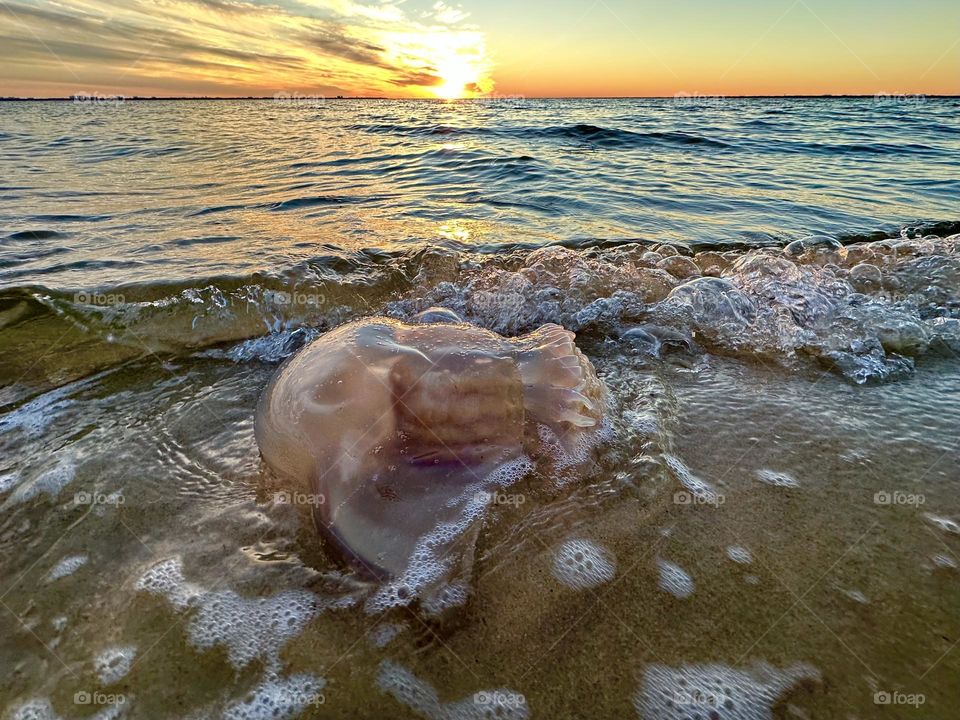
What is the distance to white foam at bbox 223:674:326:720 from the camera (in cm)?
126

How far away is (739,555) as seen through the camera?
165 centimetres

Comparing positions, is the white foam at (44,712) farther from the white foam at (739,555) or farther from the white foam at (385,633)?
the white foam at (739,555)

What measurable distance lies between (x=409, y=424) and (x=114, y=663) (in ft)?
3.19

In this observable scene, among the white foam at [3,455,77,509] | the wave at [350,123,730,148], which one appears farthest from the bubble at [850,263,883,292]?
the wave at [350,123,730,148]

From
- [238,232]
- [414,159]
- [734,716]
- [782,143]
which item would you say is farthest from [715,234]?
[782,143]

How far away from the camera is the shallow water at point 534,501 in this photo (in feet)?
4.34

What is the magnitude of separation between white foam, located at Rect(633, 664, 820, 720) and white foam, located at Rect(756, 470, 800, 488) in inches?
28.6

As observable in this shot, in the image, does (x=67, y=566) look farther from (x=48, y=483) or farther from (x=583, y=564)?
(x=583, y=564)

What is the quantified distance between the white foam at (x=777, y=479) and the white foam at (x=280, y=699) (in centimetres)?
155

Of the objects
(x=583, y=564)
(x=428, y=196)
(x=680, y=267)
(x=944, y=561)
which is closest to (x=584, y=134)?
(x=428, y=196)

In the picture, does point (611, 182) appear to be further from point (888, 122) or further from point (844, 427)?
point (888, 122)

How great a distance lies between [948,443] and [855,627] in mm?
1151

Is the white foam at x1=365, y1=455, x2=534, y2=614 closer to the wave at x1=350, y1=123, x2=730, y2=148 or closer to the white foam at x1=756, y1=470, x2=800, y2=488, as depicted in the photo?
the white foam at x1=756, y1=470, x2=800, y2=488

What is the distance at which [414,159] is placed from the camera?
1109 cm
